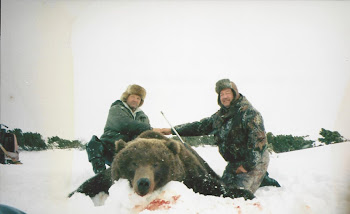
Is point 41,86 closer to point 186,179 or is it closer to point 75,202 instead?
point 75,202

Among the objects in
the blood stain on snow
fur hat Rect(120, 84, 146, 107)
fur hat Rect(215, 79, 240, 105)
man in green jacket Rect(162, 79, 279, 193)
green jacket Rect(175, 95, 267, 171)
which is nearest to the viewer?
the blood stain on snow

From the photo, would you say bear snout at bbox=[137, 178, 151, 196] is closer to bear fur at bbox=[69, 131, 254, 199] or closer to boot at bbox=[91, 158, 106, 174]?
bear fur at bbox=[69, 131, 254, 199]

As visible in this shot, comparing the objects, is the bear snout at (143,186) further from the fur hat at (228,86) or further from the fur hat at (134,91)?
the fur hat at (228,86)

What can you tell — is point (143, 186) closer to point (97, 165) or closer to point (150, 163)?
point (150, 163)

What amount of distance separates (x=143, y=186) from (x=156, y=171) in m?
0.40

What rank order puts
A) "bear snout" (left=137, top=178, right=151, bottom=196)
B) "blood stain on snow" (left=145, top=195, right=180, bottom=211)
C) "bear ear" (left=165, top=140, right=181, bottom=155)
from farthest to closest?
"bear ear" (left=165, top=140, right=181, bottom=155) < "bear snout" (left=137, top=178, right=151, bottom=196) < "blood stain on snow" (left=145, top=195, right=180, bottom=211)

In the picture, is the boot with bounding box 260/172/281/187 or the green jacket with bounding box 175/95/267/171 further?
the boot with bounding box 260/172/281/187

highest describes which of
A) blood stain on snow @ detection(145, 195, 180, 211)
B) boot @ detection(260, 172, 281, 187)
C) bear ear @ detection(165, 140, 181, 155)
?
bear ear @ detection(165, 140, 181, 155)

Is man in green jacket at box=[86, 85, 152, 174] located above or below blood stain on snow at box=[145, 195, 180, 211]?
above

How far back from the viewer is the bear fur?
10.0ft

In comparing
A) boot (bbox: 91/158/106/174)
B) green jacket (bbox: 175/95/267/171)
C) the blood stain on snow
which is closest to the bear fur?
the blood stain on snow

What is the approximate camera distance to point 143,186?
2729mm

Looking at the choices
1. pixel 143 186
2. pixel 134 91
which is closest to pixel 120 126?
pixel 134 91

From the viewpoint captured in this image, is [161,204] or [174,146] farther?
[174,146]
